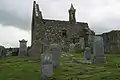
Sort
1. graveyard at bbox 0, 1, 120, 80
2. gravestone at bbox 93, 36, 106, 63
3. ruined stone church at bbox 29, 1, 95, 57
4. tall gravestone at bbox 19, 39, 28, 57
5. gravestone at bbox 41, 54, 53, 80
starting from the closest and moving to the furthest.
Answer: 1. gravestone at bbox 41, 54, 53, 80
2. graveyard at bbox 0, 1, 120, 80
3. gravestone at bbox 93, 36, 106, 63
4. tall gravestone at bbox 19, 39, 28, 57
5. ruined stone church at bbox 29, 1, 95, 57

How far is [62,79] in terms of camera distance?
45.1 ft

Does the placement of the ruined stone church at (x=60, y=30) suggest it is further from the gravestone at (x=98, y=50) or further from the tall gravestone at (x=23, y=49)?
the gravestone at (x=98, y=50)

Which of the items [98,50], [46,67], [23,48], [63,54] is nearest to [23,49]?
[23,48]

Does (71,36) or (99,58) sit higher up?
(71,36)

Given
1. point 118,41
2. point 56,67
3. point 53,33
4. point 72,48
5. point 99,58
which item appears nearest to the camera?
point 56,67

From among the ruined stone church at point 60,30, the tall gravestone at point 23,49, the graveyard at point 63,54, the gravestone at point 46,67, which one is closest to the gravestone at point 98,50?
the graveyard at point 63,54

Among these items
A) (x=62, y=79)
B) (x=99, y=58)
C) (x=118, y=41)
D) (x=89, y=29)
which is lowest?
(x=62, y=79)

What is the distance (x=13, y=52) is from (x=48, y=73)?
2292cm

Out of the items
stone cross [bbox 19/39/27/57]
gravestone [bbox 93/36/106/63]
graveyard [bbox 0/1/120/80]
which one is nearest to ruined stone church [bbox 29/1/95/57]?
graveyard [bbox 0/1/120/80]

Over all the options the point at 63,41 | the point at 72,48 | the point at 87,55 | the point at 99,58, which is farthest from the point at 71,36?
the point at 99,58

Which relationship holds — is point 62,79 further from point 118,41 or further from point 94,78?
point 118,41

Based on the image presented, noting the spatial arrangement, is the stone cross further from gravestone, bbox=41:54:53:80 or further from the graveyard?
gravestone, bbox=41:54:53:80

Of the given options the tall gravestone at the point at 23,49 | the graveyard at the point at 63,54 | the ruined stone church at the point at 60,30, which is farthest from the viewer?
the ruined stone church at the point at 60,30

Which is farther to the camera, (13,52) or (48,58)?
(13,52)
